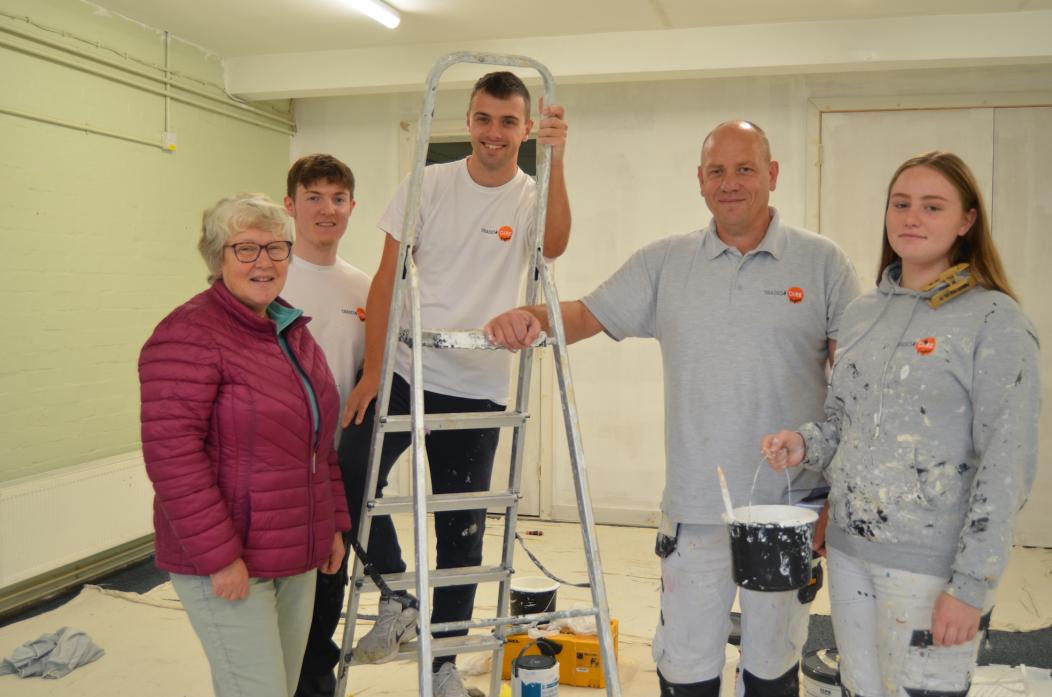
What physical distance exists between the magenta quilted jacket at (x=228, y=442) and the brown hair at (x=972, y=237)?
147cm

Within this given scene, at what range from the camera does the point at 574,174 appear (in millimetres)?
5984

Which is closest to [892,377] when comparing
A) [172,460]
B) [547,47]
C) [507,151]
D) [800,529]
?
[800,529]

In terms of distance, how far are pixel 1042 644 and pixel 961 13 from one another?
3.10 metres

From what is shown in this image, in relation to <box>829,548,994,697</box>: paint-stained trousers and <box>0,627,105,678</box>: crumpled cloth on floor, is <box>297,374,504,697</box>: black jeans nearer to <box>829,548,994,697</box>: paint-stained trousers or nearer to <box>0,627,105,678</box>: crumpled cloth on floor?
<box>829,548,994,697</box>: paint-stained trousers

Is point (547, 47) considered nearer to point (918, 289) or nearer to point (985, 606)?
point (918, 289)

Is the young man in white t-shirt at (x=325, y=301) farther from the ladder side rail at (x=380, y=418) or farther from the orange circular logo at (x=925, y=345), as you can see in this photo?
the orange circular logo at (x=925, y=345)

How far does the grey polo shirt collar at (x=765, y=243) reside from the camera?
7.97ft

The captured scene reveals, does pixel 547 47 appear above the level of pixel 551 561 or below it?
above

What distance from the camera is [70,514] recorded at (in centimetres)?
446

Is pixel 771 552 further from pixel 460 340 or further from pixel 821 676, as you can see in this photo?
pixel 821 676

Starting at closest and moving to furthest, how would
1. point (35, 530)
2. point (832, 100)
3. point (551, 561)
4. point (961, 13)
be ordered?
1. point (35, 530)
2. point (961, 13)
3. point (551, 561)
4. point (832, 100)

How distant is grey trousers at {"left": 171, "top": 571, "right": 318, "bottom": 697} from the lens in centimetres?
199

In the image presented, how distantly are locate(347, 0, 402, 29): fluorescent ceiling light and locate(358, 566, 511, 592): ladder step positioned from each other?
10.0ft

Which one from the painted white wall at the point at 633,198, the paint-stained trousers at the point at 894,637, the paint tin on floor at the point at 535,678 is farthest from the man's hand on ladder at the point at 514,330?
the painted white wall at the point at 633,198
